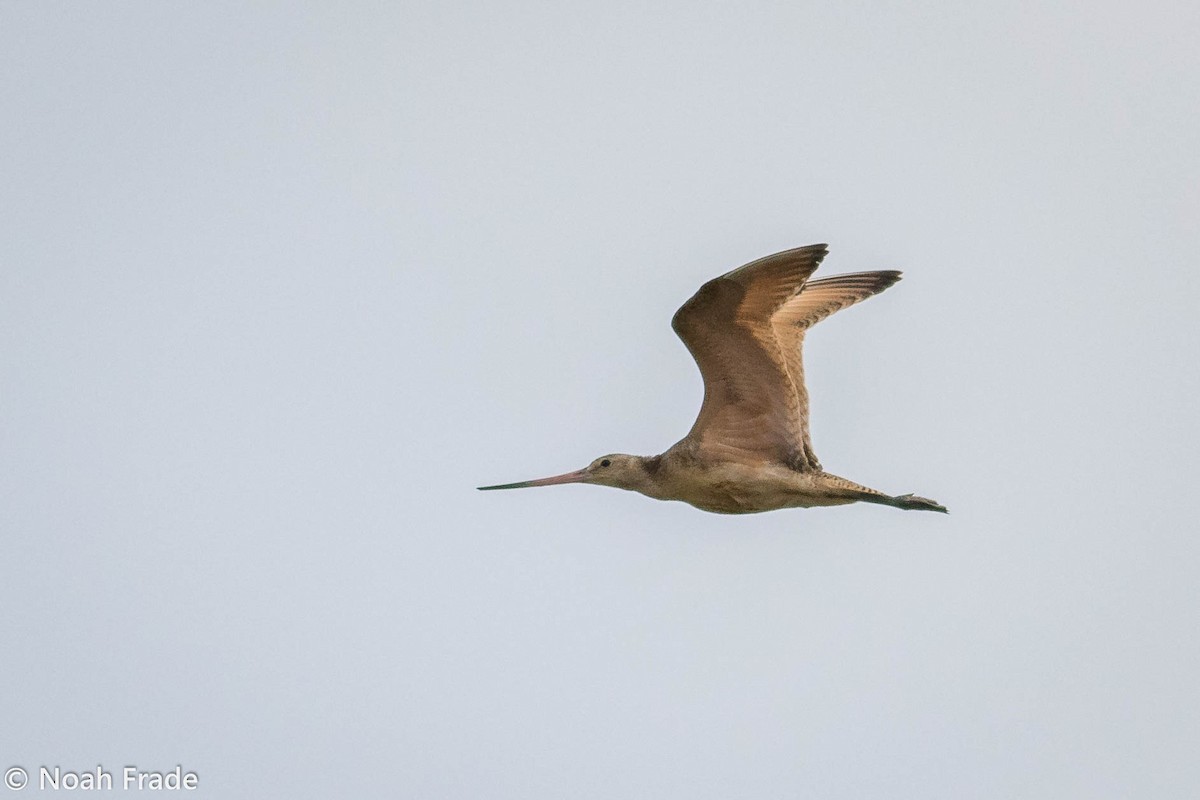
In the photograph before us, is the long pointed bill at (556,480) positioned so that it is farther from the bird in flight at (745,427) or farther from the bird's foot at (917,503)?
the bird's foot at (917,503)

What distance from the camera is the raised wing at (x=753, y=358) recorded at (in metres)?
17.7

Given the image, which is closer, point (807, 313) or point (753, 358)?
point (753, 358)

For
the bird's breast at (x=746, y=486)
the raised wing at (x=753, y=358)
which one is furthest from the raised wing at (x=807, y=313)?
the bird's breast at (x=746, y=486)

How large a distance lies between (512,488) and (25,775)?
6.00 meters

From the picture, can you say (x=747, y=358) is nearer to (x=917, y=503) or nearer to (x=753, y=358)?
(x=753, y=358)

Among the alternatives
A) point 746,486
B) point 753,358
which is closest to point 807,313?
point 753,358

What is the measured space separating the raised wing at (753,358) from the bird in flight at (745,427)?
0.01 meters

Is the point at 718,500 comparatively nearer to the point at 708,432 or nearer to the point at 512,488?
the point at 708,432

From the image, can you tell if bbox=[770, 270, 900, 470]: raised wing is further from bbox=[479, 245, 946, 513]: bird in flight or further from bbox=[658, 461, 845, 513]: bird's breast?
bbox=[658, 461, 845, 513]: bird's breast

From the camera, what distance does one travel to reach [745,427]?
62.2ft

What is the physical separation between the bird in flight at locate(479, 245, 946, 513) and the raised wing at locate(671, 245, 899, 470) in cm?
1

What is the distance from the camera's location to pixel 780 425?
1891cm

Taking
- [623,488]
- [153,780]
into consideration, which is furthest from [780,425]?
[153,780]

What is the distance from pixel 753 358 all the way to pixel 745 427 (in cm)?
84
